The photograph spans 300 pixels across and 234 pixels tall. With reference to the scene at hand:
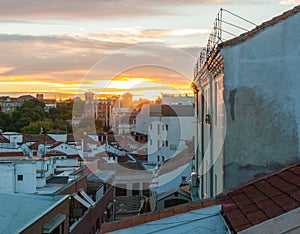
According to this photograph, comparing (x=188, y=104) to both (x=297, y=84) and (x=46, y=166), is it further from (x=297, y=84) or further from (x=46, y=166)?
(x=297, y=84)

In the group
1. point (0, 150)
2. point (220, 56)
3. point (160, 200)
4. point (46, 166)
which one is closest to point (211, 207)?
point (220, 56)

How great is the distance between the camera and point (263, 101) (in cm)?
764

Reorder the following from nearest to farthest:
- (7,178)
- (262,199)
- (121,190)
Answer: (262,199) < (7,178) < (121,190)

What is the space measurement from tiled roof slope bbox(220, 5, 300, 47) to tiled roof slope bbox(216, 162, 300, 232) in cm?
215

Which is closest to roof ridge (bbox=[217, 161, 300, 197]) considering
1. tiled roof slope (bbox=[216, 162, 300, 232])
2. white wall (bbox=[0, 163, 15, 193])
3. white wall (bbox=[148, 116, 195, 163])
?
tiled roof slope (bbox=[216, 162, 300, 232])

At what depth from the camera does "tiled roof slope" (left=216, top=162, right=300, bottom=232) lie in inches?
202

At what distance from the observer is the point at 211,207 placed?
21.2 feet

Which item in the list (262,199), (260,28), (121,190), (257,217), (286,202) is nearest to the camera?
(257,217)

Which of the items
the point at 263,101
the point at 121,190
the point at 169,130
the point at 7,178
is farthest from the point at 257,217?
the point at 169,130

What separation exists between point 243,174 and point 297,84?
5.49 ft

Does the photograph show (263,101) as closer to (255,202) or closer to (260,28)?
(260,28)

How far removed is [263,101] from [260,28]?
117 centimetres

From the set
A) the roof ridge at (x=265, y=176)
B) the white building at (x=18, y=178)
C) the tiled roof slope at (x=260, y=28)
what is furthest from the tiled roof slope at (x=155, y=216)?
the white building at (x=18, y=178)

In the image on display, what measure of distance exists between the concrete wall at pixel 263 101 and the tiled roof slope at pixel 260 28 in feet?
0.19
